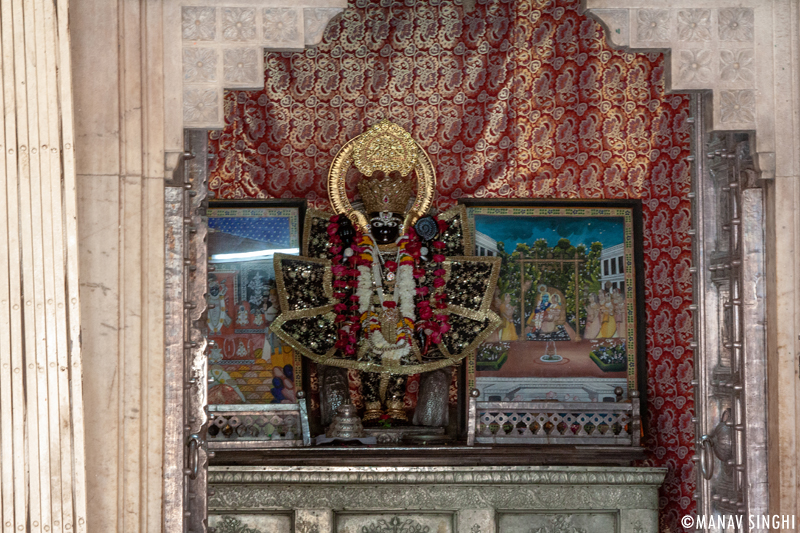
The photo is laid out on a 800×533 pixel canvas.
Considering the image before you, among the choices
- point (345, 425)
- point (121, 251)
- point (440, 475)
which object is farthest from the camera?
point (345, 425)

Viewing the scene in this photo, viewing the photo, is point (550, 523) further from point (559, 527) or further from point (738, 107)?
point (738, 107)

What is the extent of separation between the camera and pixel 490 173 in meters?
5.99

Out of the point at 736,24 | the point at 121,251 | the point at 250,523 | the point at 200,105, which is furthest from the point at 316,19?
the point at 250,523

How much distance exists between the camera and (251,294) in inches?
235

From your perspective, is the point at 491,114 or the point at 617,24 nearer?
the point at 617,24

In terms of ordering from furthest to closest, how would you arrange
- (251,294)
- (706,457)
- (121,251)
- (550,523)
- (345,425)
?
(251,294)
(345,425)
(550,523)
(706,457)
(121,251)

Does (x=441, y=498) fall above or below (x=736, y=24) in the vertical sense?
below

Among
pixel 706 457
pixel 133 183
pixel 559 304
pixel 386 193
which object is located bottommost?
pixel 706 457

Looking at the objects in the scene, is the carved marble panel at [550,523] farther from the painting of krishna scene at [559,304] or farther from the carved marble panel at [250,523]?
the carved marble panel at [250,523]

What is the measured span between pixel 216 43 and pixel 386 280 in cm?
278

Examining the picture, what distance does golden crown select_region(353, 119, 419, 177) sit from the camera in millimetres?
5859

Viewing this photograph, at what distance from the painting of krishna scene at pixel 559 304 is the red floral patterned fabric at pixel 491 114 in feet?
0.49

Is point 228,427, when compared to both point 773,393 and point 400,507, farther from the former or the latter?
point 773,393

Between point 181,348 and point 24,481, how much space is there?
2.23ft
